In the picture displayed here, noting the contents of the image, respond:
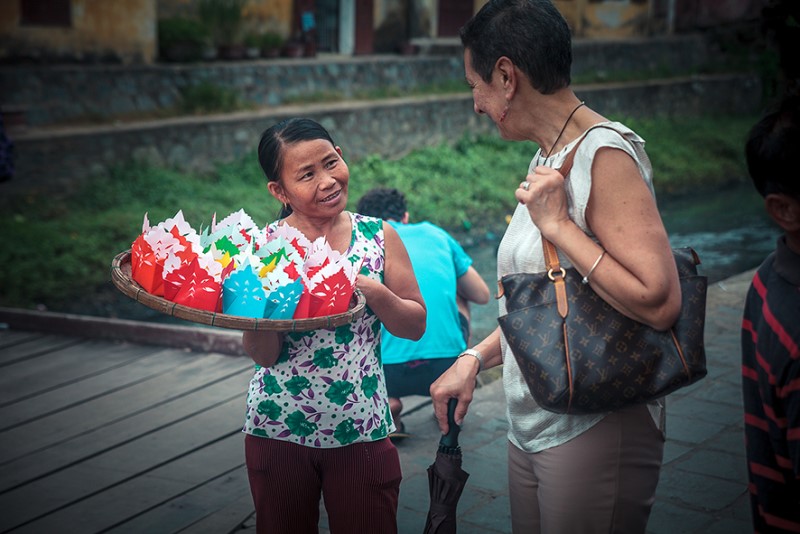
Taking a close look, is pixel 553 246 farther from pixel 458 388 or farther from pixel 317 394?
pixel 317 394

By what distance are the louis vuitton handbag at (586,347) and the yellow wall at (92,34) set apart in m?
10.9

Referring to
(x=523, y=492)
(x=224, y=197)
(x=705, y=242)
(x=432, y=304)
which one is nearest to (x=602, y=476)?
(x=523, y=492)

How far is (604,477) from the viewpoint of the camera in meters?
2.09

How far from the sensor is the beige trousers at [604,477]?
2090mm

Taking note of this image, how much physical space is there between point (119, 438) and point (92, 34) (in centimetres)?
905

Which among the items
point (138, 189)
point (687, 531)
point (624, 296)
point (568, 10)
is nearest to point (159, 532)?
point (687, 531)

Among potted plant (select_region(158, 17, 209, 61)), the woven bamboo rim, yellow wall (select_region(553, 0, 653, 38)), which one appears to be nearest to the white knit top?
the woven bamboo rim

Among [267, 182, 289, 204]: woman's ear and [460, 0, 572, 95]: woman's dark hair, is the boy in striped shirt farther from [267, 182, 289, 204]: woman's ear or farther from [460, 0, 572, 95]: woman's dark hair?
[267, 182, 289, 204]: woman's ear

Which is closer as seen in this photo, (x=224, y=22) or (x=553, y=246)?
(x=553, y=246)

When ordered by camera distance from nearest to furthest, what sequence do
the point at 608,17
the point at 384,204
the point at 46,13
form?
the point at 384,204
the point at 46,13
the point at 608,17

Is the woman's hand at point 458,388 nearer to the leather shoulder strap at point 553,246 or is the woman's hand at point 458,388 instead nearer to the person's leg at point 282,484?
the leather shoulder strap at point 553,246

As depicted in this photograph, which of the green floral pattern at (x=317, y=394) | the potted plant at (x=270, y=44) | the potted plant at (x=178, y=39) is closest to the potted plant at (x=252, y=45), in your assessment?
the potted plant at (x=270, y=44)

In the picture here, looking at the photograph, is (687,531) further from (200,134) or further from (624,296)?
(200,134)

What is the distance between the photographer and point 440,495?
7.75ft
